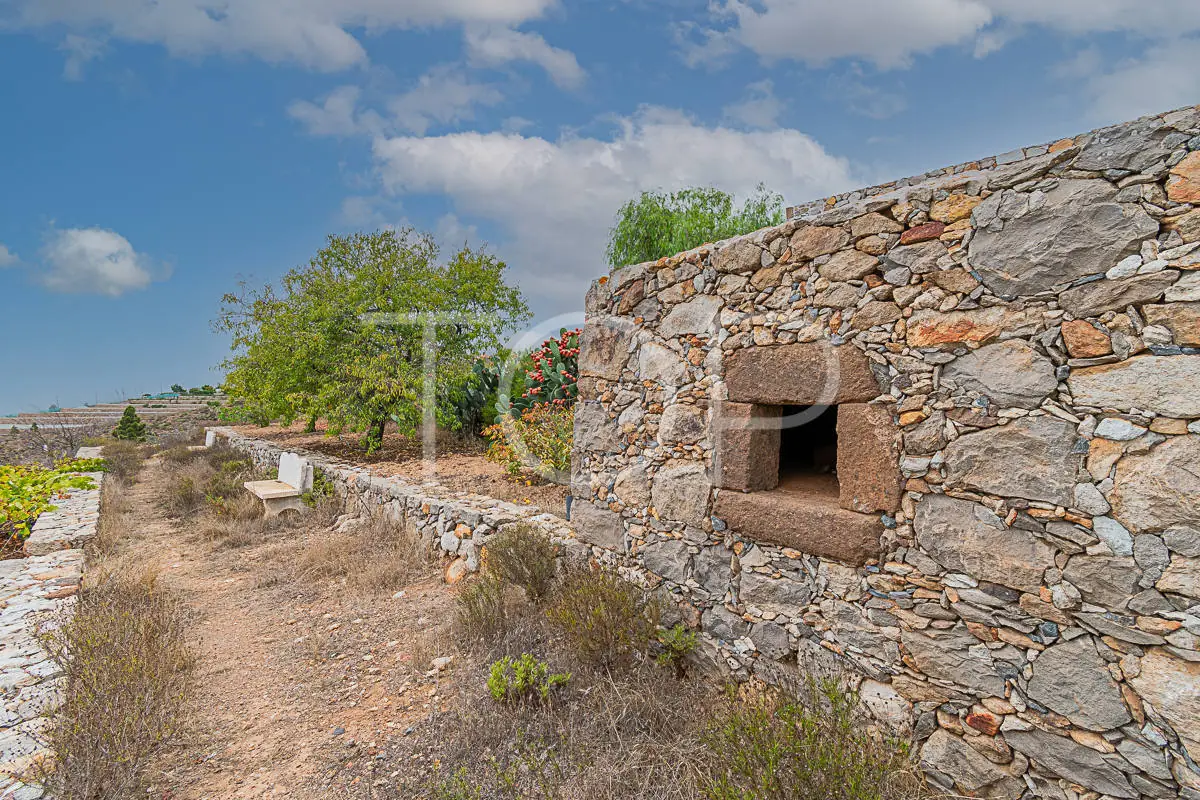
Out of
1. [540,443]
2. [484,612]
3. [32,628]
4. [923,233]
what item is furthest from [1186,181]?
[32,628]

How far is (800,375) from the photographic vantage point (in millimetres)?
2611

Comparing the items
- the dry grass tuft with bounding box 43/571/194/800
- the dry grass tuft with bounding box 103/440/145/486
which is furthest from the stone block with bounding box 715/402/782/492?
the dry grass tuft with bounding box 103/440/145/486

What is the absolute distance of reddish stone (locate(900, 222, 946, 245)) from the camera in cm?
218

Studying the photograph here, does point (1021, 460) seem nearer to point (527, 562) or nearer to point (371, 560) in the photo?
point (527, 562)

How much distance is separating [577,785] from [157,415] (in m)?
26.4

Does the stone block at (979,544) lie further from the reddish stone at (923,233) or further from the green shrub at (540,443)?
the green shrub at (540,443)

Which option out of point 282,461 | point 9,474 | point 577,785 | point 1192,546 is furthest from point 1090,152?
point 9,474

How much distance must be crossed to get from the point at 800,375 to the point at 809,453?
5.15 ft

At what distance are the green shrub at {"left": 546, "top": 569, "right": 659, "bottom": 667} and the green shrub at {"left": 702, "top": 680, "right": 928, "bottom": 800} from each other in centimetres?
76

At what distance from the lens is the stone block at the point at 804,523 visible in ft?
→ 7.86

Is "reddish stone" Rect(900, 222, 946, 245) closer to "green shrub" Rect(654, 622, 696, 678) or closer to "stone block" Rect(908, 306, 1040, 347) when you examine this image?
"stone block" Rect(908, 306, 1040, 347)

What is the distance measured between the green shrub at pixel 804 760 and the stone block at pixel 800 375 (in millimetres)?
1210

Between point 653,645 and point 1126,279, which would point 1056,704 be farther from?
point 653,645

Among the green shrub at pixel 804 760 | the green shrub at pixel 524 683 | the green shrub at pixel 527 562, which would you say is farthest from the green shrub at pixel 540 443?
the green shrub at pixel 804 760
